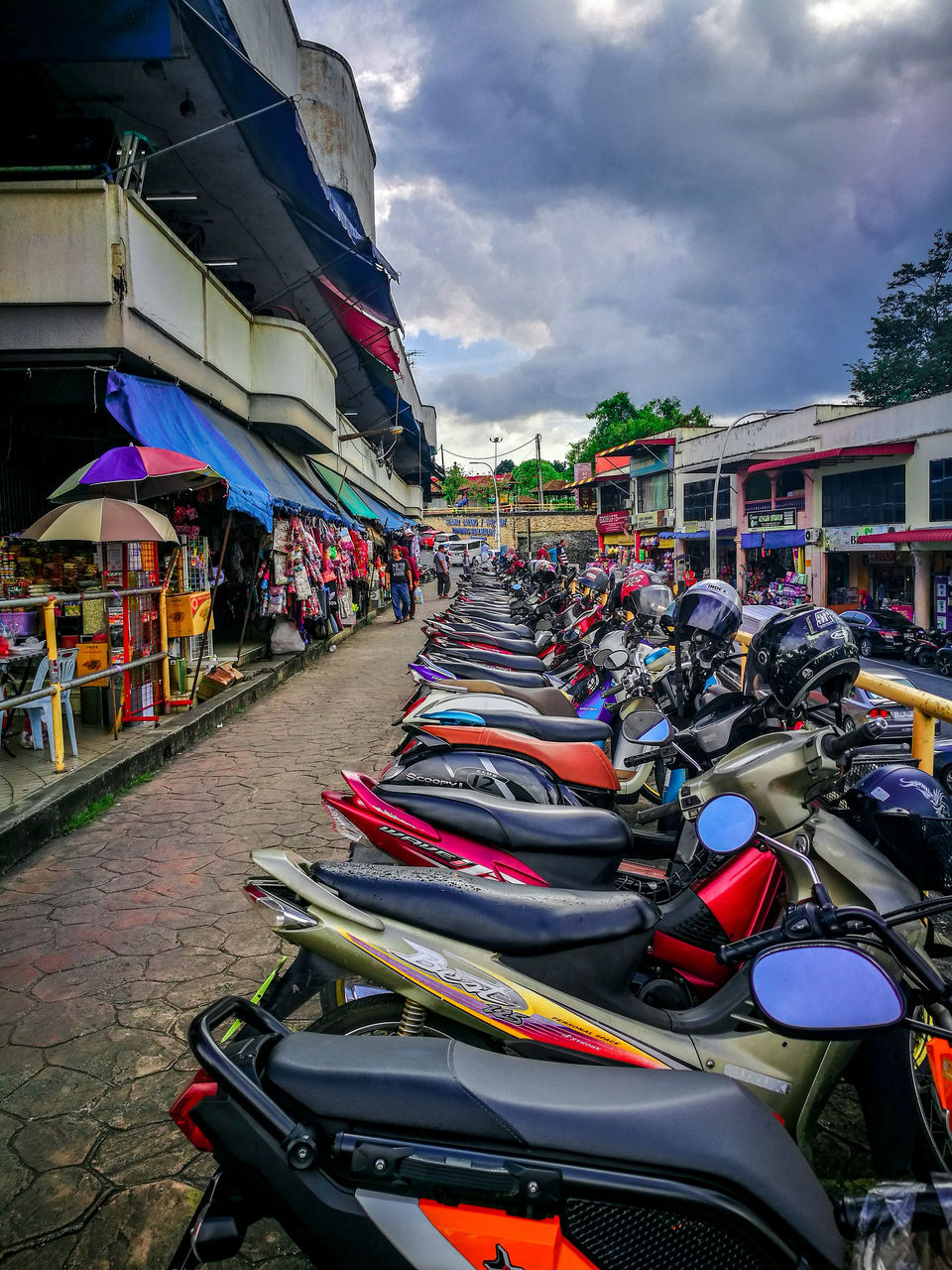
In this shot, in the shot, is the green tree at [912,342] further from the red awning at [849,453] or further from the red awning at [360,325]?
the red awning at [360,325]

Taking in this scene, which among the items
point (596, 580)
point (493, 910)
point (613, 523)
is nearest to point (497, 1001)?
point (493, 910)

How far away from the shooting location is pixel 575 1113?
1.21 m

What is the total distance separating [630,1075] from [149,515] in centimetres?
586

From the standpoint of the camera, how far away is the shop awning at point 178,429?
6.65 meters

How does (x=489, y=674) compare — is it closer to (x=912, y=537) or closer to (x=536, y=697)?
(x=536, y=697)

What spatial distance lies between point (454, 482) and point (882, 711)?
94.3 m

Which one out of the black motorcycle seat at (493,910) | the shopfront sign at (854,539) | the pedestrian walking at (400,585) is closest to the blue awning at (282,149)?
the black motorcycle seat at (493,910)

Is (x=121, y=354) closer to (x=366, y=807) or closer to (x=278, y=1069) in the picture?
(x=366, y=807)

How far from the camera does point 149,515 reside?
617 cm

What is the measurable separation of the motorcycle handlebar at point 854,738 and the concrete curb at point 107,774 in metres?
4.12

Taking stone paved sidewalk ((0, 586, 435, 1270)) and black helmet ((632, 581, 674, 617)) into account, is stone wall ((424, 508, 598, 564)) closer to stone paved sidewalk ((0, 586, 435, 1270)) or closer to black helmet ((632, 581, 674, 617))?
black helmet ((632, 581, 674, 617))

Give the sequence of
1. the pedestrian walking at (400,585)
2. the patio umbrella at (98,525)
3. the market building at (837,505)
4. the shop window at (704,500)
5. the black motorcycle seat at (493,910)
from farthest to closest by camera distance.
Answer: the shop window at (704,500) < the market building at (837,505) < the pedestrian walking at (400,585) < the patio umbrella at (98,525) < the black motorcycle seat at (493,910)

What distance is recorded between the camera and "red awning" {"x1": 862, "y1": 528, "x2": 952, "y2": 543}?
80.2ft

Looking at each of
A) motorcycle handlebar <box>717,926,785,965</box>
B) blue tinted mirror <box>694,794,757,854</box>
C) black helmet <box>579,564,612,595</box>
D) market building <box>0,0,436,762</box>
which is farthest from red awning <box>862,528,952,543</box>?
motorcycle handlebar <box>717,926,785,965</box>
